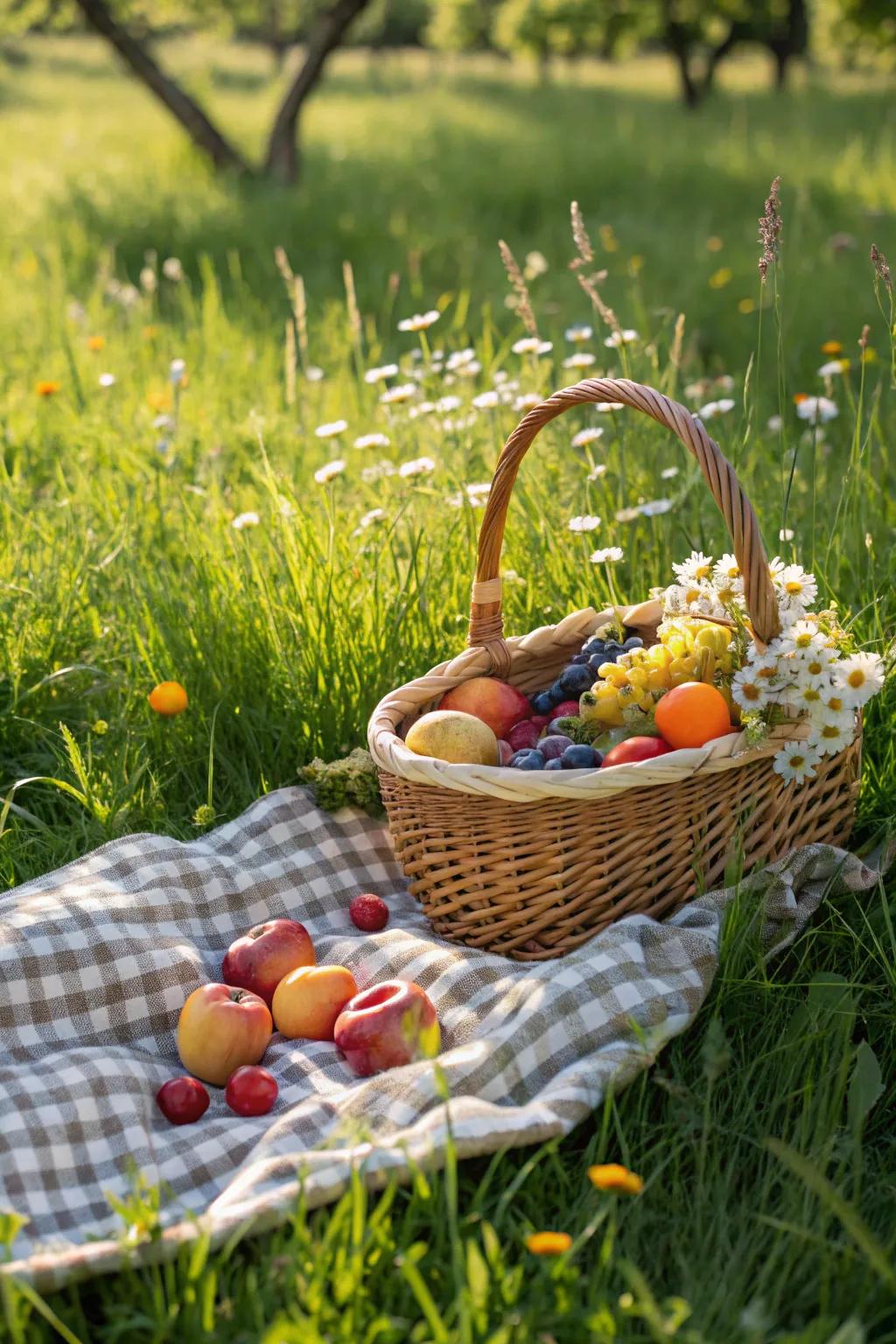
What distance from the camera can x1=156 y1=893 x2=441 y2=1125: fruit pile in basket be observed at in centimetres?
189

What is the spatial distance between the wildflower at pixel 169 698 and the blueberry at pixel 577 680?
799 millimetres

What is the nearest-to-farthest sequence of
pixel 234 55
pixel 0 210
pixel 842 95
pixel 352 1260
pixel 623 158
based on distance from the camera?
pixel 352 1260 < pixel 0 210 < pixel 623 158 < pixel 842 95 < pixel 234 55

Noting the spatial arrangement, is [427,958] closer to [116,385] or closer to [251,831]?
[251,831]

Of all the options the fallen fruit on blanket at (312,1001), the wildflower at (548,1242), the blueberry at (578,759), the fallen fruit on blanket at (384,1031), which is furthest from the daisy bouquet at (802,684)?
the wildflower at (548,1242)

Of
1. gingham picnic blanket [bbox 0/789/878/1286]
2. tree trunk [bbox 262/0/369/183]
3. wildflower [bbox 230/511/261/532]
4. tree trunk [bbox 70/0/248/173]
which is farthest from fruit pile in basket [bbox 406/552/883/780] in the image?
tree trunk [bbox 70/0/248/173]

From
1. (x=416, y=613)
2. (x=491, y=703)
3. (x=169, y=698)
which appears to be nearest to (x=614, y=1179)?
(x=491, y=703)

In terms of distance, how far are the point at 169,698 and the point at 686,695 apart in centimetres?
110

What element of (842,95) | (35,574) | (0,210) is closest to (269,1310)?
(35,574)

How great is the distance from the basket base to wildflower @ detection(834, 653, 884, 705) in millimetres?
179

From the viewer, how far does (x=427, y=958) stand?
216cm

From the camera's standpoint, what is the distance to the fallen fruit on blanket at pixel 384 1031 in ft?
6.29

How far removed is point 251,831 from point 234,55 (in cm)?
4355

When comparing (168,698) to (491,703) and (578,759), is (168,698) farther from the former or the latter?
(578,759)

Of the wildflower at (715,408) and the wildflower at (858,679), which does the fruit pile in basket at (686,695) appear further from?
the wildflower at (715,408)
